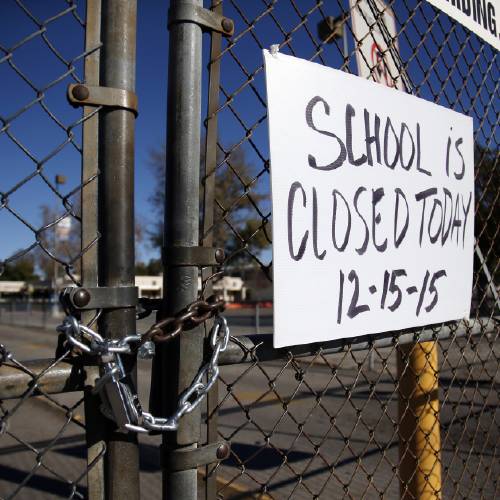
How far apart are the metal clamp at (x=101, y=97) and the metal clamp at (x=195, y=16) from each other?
0.22m

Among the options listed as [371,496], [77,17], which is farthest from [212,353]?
[371,496]

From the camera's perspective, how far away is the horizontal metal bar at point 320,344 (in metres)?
1.26

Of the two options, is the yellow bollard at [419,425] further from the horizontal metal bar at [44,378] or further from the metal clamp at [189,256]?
the horizontal metal bar at [44,378]

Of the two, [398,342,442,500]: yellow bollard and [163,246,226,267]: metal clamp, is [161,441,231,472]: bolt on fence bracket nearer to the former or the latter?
[163,246,226,267]: metal clamp

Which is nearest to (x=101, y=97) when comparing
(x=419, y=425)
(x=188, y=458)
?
(x=188, y=458)

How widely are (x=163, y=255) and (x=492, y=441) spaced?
16.7ft

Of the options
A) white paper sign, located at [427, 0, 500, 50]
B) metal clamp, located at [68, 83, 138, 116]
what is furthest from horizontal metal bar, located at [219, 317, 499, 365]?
white paper sign, located at [427, 0, 500, 50]

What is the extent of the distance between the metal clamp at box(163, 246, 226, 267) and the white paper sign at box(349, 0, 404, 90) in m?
1.02

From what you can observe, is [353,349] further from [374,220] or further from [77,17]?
[77,17]

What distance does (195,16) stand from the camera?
3.73ft

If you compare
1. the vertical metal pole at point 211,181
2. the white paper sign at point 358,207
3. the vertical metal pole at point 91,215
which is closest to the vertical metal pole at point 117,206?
the vertical metal pole at point 91,215

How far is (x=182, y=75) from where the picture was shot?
1119 millimetres

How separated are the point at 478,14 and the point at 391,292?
1652 millimetres

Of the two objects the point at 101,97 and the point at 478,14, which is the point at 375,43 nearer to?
the point at 478,14
